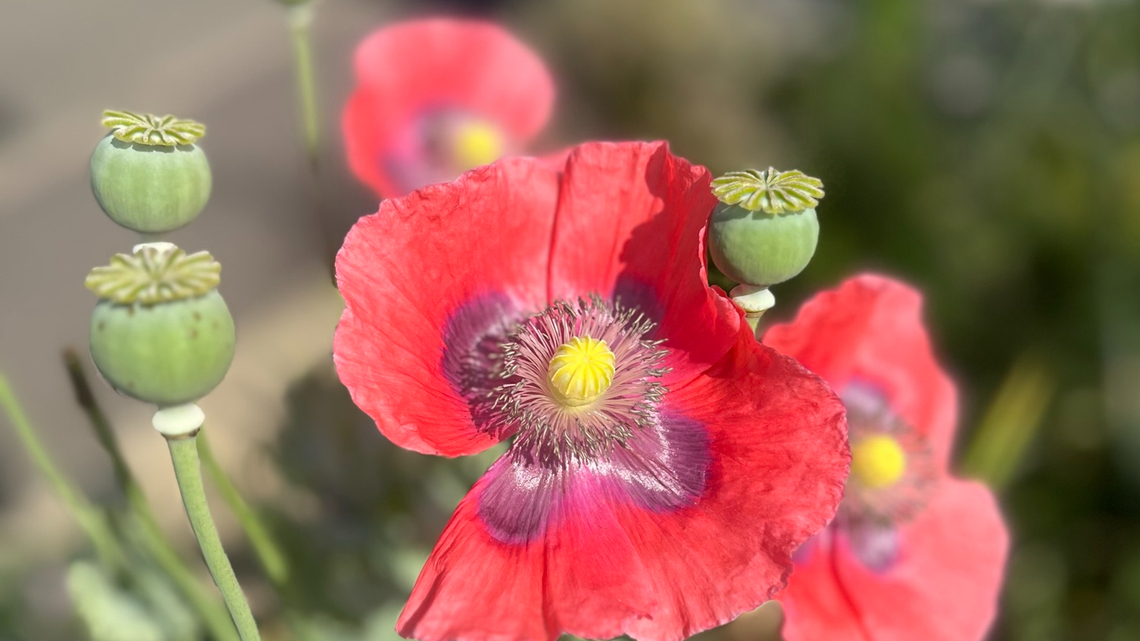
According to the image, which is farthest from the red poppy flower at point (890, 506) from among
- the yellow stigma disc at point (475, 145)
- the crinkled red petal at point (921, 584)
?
the yellow stigma disc at point (475, 145)

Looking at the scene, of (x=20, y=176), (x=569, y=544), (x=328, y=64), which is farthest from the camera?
(x=328, y=64)

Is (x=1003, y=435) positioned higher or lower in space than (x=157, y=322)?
lower

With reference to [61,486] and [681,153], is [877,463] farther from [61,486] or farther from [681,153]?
[681,153]

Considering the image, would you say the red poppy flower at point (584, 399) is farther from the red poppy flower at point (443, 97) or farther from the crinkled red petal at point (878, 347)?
the red poppy flower at point (443, 97)

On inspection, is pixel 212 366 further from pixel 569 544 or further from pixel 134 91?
pixel 134 91

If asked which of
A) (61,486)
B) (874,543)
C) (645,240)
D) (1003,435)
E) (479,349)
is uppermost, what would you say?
(645,240)

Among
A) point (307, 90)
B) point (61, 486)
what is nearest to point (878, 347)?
point (307, 90)

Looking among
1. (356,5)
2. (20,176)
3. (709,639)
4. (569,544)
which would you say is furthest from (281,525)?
(356,5)
